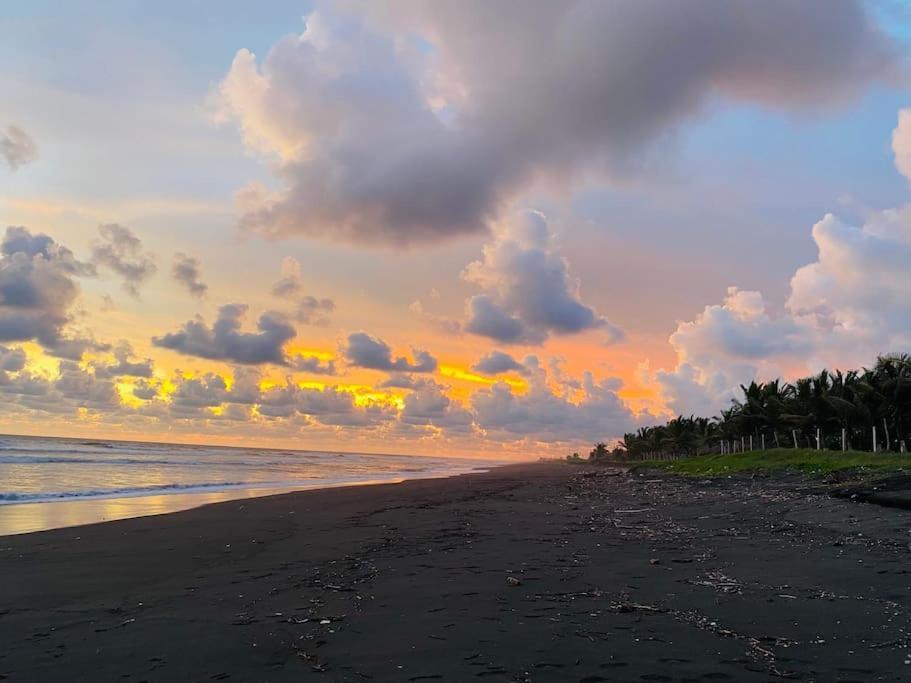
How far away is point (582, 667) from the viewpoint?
575 centimetres

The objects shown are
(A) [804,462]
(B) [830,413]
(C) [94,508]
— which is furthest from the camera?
(B) [830,413]

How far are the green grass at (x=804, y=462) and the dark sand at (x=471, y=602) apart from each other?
17.9 meters

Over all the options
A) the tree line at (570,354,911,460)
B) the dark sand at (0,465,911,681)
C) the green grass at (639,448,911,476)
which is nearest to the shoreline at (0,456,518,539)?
the dark sand at (0,465,911,681)

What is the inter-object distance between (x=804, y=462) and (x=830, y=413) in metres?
20.3

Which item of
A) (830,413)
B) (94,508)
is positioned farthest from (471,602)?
(830,413)

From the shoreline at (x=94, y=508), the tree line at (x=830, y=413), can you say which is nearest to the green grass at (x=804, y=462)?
the tree line at (x=830, y=413)

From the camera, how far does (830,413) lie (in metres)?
54.7

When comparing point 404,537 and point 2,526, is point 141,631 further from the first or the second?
point 2,526

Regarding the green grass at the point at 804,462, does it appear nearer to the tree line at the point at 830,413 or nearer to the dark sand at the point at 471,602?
the tree line at the point at 830,413

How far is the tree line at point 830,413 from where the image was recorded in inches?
1988

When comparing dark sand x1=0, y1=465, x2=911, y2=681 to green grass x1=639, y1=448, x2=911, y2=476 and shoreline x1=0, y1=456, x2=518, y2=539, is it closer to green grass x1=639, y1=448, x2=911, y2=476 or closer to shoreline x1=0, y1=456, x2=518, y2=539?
shoreline x1=0, y1=456, x2=518, y2=539

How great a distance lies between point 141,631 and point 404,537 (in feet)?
25.4

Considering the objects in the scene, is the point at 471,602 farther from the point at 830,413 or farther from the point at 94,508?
the point at 830,413

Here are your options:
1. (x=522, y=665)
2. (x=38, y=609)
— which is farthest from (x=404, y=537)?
(x=522, y=665)
